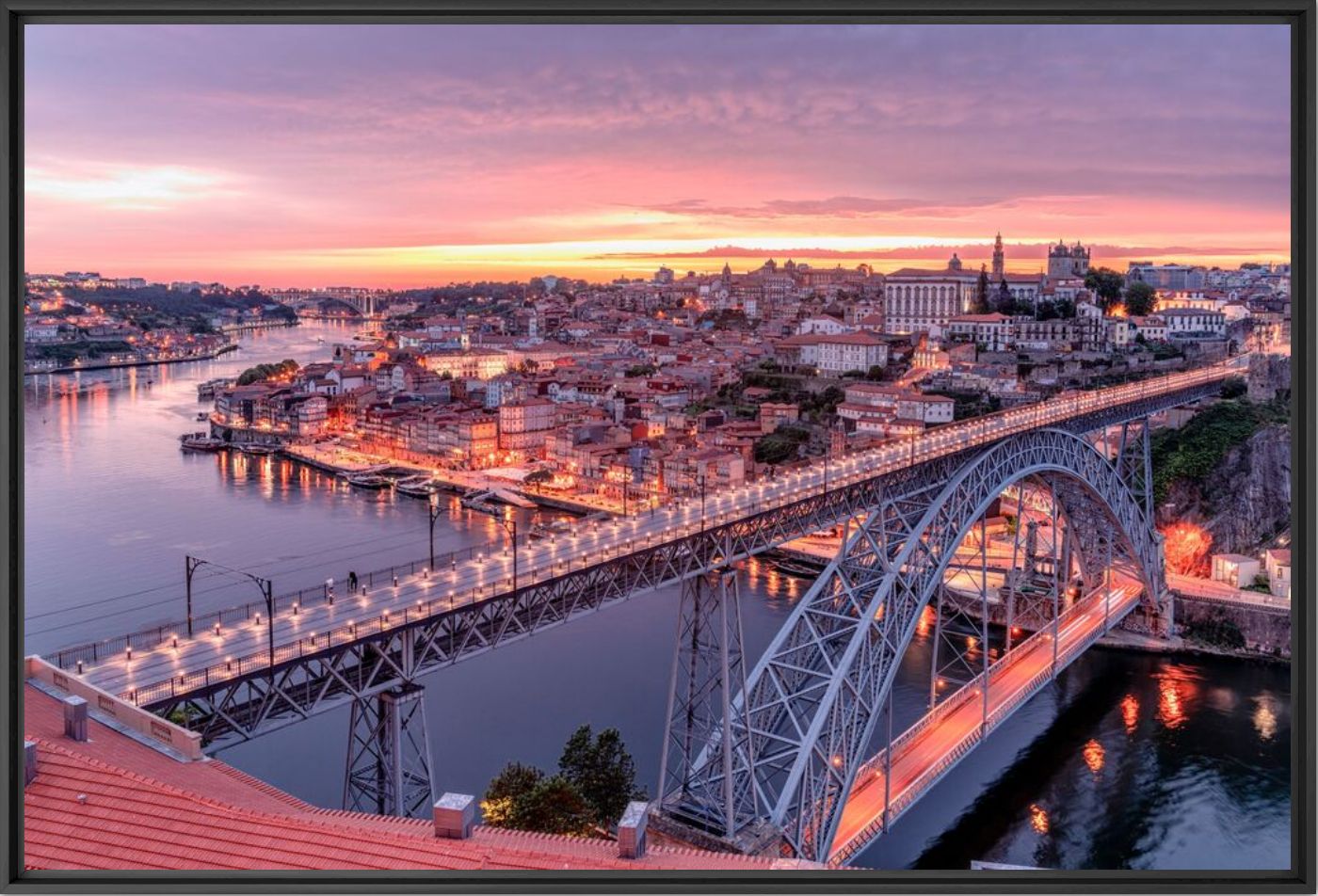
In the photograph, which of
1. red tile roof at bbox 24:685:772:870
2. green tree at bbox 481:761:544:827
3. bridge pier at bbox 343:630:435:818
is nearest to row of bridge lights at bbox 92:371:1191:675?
bridge pier at bbox 343:630:435:818

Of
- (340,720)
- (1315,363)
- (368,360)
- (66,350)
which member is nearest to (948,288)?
(368,360)

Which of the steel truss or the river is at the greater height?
the steel truss

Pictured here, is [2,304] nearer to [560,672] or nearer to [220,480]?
[560,672]

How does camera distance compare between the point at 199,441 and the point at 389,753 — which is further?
the point at 199,441

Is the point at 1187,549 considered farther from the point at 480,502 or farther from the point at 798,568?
the point at 480,502

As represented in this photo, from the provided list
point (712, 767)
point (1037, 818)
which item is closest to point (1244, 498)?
point (1037, 818)

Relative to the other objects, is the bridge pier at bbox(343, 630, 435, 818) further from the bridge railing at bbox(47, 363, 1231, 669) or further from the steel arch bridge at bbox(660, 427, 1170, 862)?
the steel arch bridge at bbox(660, 427, 1170, 862)

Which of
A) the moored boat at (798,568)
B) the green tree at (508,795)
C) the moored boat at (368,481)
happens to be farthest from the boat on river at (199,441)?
the green tree at (508,795)
